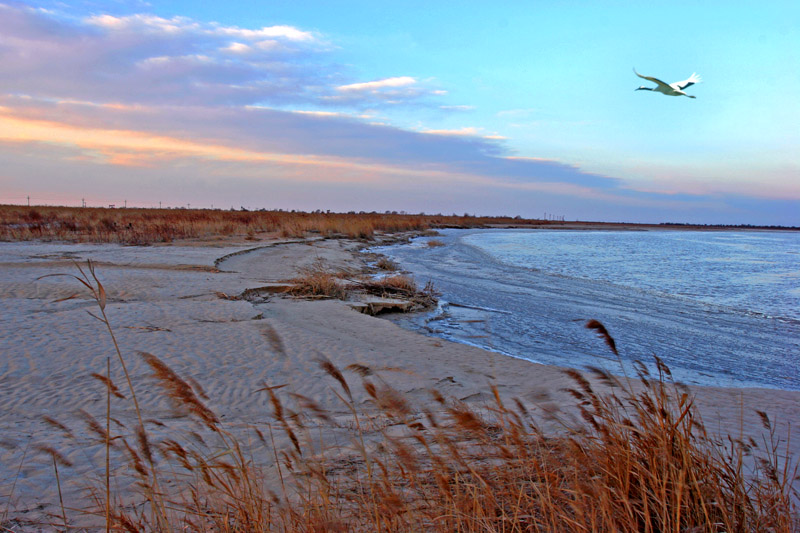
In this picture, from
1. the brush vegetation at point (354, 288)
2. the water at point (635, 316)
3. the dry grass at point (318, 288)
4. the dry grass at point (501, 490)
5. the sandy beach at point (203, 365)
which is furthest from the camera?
the brush vegetation at point (354, 288)

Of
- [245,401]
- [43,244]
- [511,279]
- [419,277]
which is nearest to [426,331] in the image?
[245,401]

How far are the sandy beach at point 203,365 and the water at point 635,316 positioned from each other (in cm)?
83

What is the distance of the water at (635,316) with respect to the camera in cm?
746

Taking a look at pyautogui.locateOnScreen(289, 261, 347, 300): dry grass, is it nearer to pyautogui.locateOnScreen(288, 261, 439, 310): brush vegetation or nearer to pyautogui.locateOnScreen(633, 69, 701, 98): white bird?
pyautogui.locateOnScreen(288, 261, 439, 310): brush vegetation

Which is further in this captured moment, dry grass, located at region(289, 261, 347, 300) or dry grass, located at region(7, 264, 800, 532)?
dry grass, located at region(289, 261, 347, 300)

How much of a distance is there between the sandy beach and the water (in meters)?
0.83

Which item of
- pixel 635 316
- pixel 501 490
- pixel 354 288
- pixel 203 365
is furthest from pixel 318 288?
pixel 501 490

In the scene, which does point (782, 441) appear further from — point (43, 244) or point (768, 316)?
point (43, 244)

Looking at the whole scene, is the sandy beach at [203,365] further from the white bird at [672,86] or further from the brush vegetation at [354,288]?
the white bird at [672,86]

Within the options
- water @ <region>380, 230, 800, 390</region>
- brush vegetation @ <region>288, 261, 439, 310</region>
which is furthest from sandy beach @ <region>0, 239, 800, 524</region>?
water @ <region>380, 230, 800, 390</region>

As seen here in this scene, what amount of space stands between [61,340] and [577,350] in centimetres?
713

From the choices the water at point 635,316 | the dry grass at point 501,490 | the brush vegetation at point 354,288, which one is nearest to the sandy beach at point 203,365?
the dry grass at point 501,490

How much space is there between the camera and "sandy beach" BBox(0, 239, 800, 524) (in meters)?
3.41

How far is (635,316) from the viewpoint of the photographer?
1083 centimetres
